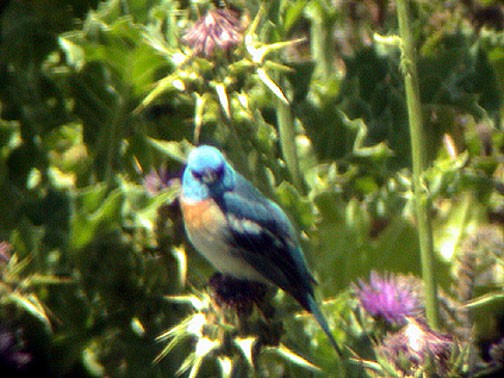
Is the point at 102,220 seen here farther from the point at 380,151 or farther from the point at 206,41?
the point at 380,151

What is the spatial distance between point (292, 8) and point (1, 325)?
1.77 meters

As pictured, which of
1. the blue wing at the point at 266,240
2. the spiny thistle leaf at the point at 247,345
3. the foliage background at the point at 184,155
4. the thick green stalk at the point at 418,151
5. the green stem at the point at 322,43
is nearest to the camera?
the spiny thistle leaf at the point at 247,345

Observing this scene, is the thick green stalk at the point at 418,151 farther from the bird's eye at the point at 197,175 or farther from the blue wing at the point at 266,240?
the bird's eye at the point at 197,175

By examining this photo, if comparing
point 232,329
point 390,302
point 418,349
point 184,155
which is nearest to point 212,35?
point 184,155

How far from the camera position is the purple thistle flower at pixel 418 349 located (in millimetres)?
3334

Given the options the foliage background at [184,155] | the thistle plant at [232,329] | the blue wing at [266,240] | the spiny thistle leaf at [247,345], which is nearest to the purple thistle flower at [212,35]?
the foliage background at [184,155]

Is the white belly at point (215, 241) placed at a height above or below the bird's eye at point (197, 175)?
below

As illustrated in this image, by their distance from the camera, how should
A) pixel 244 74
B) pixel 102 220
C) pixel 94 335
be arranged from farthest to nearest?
pixel 94 335 → pixel 102 220 → pixel 244 74

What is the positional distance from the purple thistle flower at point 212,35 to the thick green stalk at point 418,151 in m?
0.59

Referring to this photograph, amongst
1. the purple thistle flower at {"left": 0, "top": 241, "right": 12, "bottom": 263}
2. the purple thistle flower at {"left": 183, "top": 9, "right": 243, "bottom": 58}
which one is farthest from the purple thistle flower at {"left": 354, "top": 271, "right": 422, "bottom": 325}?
the purple thistle flower at {"left": 0, "top": 241, "right": 12, "bottom": 263}

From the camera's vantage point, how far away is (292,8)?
4406 millimetres

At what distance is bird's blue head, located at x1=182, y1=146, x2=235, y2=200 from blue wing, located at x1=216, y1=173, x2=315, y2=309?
41mm

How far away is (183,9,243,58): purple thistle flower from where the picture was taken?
372cm

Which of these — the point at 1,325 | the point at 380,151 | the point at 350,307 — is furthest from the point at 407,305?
the point at 1,325
